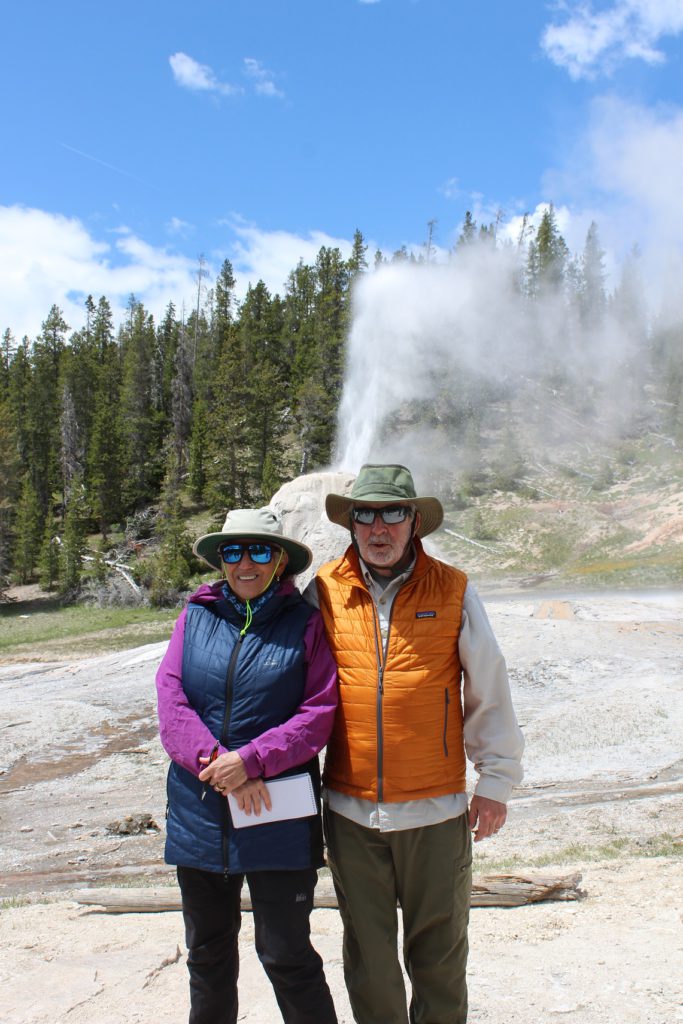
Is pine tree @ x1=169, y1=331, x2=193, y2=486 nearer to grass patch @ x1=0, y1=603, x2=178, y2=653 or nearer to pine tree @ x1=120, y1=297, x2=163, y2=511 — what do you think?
pine tree @ x1=120, y1=297, x2=163, y2=511

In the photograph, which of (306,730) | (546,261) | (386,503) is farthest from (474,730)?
(546,261)

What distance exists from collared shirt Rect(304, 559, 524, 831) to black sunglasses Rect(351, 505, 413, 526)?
0.17 metres

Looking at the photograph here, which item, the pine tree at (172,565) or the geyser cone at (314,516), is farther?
the pine tree at (172,565)

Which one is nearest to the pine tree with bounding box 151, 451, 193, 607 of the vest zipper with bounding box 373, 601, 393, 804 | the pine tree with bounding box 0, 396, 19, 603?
the pine tree with bounding box 0, 396, 19, 603

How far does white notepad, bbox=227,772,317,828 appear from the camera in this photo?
2680mm

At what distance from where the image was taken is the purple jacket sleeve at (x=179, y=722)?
106 inches

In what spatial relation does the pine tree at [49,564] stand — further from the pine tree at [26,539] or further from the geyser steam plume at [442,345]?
the geyser steam plume at [442,345]

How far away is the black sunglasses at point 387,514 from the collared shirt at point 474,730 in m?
0.17

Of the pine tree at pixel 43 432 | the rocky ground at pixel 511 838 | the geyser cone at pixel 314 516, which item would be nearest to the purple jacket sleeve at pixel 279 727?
the rocky ground at pixel 511 838

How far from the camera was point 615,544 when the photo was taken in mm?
32750

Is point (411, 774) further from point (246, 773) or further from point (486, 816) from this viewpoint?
point (246, 773)

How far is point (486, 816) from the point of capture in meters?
2.88

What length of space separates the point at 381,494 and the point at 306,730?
0.94 m

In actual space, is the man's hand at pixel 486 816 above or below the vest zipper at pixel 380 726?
below
